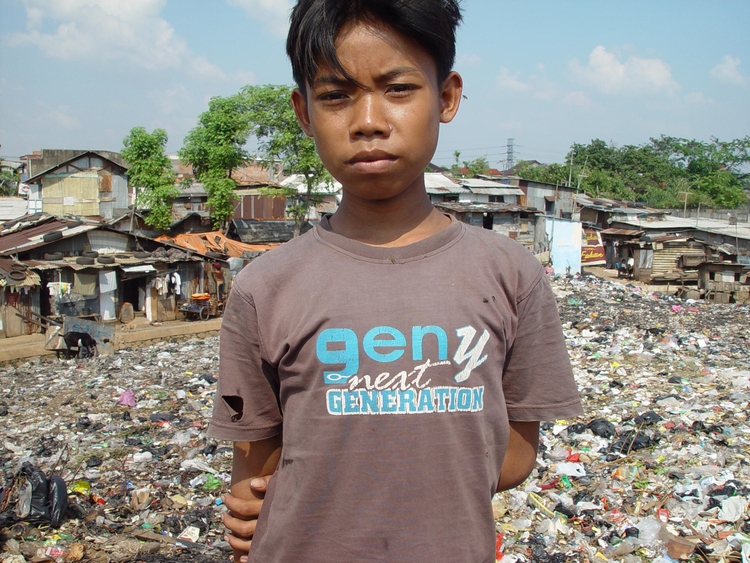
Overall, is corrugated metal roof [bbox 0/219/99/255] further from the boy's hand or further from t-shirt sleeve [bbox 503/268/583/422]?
t-shirt sleeve [bbox 503/268/583/422]

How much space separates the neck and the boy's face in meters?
0.05

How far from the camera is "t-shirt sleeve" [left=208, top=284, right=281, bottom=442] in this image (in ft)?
3.78

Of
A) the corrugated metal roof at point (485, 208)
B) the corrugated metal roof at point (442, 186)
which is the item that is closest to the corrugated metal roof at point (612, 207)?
the corrugated metal roof at point (485, 208)

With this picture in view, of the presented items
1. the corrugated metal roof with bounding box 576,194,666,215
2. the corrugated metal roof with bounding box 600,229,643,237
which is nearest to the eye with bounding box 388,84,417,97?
the corrugated metal roof with bounding box 600,229,643,237

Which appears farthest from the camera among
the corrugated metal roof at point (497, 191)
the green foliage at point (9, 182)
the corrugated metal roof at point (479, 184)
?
the green foliage at point (9, 182)

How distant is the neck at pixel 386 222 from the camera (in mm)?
1206

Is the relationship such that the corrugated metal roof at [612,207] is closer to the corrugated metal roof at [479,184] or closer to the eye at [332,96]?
the corrugated metal roof at [479,184]

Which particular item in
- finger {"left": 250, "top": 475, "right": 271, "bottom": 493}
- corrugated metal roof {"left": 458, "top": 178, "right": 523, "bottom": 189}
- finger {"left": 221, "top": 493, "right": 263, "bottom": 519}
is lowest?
finger {"left": 221, "top": 493, "right": 263, "bottom": 519}

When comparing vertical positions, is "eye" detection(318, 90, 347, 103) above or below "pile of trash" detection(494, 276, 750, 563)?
above

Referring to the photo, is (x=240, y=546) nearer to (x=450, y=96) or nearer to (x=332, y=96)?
(x=332, y=96)

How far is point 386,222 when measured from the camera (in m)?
1.22

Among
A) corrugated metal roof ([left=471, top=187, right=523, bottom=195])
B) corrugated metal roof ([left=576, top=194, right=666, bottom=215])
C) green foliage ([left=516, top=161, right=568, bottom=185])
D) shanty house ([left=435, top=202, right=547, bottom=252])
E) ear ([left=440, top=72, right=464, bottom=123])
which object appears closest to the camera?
ear ([left=440, top=72, right=464, bottom=123])

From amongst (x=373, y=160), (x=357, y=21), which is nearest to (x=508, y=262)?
(x=373, y=160)

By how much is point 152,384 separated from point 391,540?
876 cm
